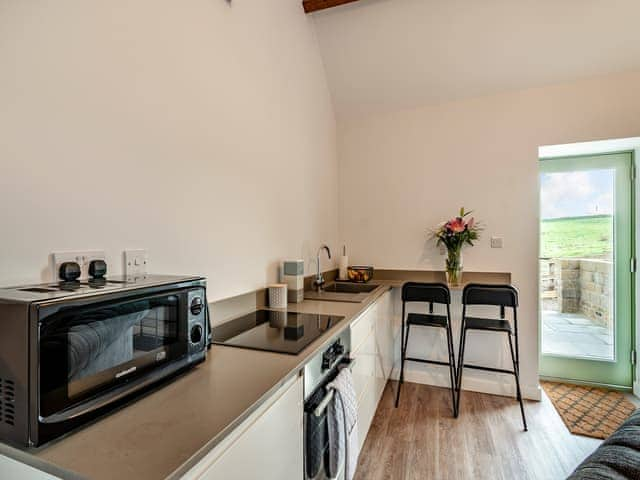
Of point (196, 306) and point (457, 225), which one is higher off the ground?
point (457, 225)

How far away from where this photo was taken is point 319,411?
3.63 ft

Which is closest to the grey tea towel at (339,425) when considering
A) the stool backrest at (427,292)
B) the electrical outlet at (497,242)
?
the stool backrest at (427,292)

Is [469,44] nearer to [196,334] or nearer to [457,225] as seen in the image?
[457,225]

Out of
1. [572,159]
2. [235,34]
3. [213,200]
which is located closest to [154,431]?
[213,200]

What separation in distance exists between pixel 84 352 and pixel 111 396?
0.40 ft

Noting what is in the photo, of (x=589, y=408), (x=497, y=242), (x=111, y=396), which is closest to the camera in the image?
(x=111, y=396)

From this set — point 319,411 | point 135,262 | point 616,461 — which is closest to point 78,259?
point 135,262

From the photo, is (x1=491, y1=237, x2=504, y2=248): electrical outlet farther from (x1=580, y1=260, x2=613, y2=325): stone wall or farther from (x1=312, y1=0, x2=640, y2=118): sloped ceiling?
(x1=312, y1=0, x2=640, y2=118): sloped ceiling

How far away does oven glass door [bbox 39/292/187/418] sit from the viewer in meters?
0.61

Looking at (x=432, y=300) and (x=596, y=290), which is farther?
(x=596, y=290)

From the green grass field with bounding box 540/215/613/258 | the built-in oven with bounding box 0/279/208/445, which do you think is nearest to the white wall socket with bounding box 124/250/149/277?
the built-in oven with bounding box 0/279/208/445

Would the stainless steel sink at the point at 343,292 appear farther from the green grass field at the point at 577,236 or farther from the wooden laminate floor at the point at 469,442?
the green grass field at the point at 577,236

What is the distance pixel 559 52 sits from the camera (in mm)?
2355

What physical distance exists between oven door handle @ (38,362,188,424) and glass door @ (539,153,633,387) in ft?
10.4
